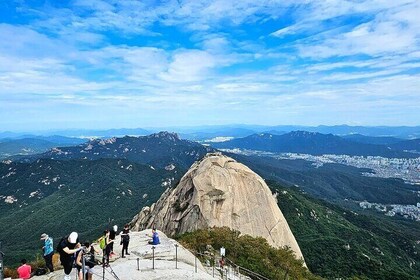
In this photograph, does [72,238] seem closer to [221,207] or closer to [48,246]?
[48,246]

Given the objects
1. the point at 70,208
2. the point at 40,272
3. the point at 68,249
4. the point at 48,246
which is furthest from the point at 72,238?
the point at 70,208

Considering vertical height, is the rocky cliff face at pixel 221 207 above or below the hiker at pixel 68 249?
below

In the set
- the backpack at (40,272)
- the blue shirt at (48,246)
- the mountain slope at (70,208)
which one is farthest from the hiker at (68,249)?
the mountain slope at (70,208)

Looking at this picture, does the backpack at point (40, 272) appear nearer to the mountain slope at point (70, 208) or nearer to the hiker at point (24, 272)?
the hiker at point (24, 272)

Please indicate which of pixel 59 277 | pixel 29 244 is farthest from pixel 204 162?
pixel 29 244

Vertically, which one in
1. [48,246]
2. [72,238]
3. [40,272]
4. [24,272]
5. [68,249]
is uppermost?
[72,238]

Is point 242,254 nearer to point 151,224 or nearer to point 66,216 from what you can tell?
point 151,224

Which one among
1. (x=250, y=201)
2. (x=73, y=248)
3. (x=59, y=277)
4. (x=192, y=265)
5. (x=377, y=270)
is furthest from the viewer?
(x=377, y=270)

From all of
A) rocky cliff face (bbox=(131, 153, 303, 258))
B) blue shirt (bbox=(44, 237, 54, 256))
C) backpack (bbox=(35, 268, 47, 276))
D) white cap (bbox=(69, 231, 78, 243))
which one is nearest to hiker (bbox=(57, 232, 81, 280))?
white cap (bbox=(69, 231, 78, 243))
